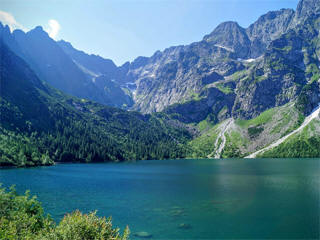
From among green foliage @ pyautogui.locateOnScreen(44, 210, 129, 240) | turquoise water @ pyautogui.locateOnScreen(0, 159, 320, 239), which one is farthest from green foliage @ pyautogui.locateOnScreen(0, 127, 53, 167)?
green foliage @ pyautogui.locateOnScreen(44, 210, 129, 240)

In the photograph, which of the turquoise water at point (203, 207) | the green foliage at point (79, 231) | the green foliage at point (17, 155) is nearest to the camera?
the green foliage at point (79, 231)

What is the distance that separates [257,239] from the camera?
42812mm

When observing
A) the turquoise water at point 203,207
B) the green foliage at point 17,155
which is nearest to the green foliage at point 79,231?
the turquoise water at point 203,207

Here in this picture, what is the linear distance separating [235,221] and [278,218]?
10269mm

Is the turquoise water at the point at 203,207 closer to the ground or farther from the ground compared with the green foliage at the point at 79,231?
closer to the ground

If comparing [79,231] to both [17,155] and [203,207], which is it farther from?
[17,155]

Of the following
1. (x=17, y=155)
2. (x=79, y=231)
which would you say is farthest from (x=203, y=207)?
(x=17, y=155)

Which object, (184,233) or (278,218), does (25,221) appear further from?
(278,218)

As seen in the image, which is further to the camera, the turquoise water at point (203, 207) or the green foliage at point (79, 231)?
the turquoise water at point (203, 207)

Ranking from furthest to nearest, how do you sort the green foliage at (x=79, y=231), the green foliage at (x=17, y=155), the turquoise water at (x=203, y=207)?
the green foliage at (x=17, y=155)
the turquoise water at (x=203, y=207)
the green foliage at (x=79, y=231)

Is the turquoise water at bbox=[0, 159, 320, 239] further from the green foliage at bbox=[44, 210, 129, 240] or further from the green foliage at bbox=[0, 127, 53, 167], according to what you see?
the green foliage at bbox=[0, 127, 53, 167]

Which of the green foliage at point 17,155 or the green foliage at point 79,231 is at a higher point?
the green foliage at point 79,231

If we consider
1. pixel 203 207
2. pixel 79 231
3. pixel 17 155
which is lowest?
pixel 203 207

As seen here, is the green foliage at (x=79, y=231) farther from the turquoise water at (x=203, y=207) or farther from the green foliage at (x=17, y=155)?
the green foliage at (x=17, y=155)
